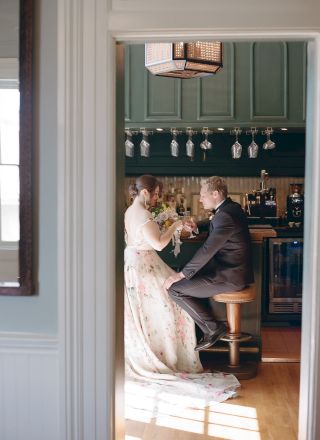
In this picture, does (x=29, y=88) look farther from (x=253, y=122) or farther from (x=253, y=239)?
(x=253, y=122)

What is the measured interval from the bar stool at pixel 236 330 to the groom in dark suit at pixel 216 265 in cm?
6

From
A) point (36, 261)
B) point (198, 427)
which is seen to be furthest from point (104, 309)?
point (198, 427)

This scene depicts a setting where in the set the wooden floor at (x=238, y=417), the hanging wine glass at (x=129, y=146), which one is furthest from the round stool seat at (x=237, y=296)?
the hanging wine glass at (x=129, y=146)

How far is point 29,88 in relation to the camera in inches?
93.7

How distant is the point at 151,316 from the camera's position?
182 inches

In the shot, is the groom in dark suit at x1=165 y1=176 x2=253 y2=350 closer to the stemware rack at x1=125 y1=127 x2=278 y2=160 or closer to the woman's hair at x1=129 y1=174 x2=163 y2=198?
the woman's hair at x1=129 y1=174 x2=163 y2=198

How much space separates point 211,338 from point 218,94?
2954 mm

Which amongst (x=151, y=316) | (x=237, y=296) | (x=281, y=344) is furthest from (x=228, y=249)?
(x=281, y=344)

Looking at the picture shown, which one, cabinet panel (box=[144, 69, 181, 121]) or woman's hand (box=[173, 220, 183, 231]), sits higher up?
cabinet panel (box=[144, 69, 181, 121])

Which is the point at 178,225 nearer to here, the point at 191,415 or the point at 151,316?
→ the point at 151,316

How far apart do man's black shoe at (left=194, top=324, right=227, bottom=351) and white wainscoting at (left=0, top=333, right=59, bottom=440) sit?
220 cm

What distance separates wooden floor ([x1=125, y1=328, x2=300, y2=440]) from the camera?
11.5ft

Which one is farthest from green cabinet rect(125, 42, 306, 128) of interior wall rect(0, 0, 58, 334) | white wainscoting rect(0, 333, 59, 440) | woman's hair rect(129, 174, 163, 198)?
white wainscoting rect(0, 333, 59, 440)

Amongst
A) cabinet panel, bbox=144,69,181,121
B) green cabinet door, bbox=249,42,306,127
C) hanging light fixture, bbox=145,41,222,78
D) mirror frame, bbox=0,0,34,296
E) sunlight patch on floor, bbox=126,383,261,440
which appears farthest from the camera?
cabinet panel, bbox=144,69,181,121
